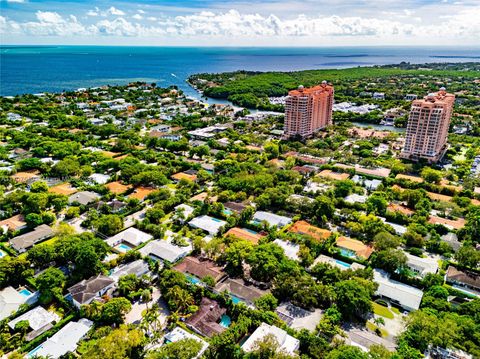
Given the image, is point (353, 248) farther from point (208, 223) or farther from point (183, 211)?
point (183, 211)

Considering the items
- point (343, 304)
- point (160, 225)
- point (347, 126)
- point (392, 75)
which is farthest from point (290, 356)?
point (392, 75)

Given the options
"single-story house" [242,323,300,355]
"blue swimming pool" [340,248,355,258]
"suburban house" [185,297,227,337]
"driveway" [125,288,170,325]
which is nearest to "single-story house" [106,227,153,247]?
"driveway" [125,288,170,325]

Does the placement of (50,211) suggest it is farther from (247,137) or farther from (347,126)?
(347,126)

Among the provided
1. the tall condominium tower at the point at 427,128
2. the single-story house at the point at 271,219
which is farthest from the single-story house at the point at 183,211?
the tall condominium tower at the point at 427,128

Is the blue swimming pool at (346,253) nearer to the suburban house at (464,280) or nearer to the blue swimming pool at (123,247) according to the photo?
the suburban house at (464,280)

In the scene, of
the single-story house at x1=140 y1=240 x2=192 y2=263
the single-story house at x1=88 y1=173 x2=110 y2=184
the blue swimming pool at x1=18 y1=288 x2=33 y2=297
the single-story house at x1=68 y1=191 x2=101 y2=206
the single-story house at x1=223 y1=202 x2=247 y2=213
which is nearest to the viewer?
the blue swimming pool at x1=18 y1=288 x2=33 y2=297

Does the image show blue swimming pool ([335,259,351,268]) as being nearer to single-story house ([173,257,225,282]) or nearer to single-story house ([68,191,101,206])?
single-story house ([173,257,225,282])
